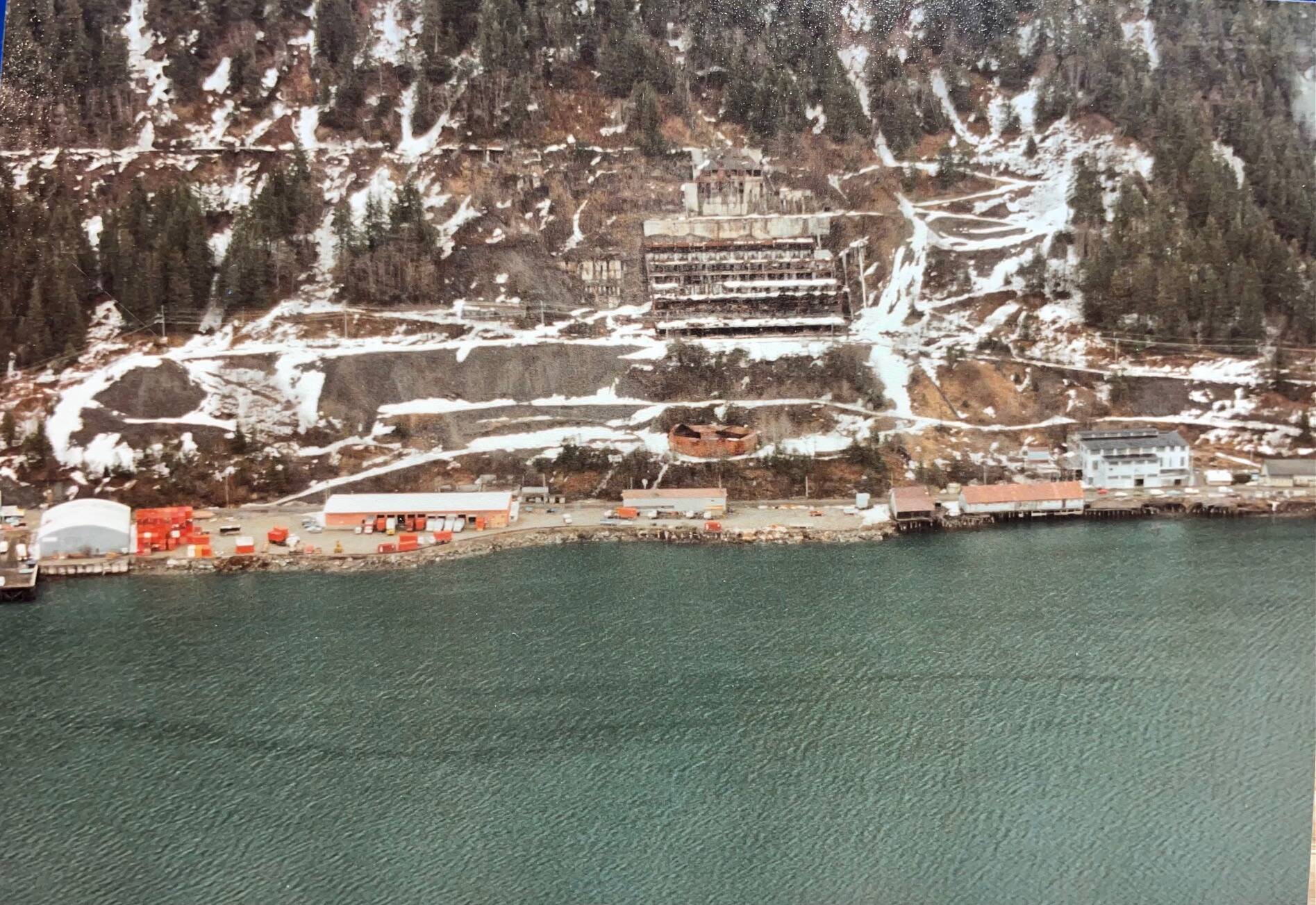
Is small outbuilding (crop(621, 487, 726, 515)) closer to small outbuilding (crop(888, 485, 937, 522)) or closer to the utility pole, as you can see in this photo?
small outbuilding (crop(888, 485, 937, 522))

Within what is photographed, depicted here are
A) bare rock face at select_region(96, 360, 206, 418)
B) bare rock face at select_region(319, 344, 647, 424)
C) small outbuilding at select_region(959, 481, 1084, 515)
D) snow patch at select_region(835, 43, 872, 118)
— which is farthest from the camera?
snow patch at select_region(835, 43, 872, 118)

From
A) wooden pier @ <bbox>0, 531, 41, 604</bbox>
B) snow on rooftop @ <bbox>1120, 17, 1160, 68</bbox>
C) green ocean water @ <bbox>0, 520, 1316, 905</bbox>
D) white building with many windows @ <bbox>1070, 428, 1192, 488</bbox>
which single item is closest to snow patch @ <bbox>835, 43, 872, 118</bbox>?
snow on rooftop @ <bbox>1120, 17, 1160, 68</bbox>

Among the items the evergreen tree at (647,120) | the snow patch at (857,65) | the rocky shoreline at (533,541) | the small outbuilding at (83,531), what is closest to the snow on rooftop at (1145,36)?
the snow patch at (857,65)

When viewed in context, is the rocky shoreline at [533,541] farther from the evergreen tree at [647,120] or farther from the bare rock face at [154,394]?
the evergreen tree at [647,120]

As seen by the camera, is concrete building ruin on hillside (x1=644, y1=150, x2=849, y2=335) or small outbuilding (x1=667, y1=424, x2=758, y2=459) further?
concrete building ruin on hillside (x1=644, y1=150, x2=849, y2=335)

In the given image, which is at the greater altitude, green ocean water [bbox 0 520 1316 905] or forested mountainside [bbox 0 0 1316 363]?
forested mountainside [bbox 0 0 1316 363]

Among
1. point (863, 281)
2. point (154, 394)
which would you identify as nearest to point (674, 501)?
point (863, 281)

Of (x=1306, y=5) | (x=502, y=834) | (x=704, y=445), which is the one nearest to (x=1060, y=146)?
(x=1306, y=5)
